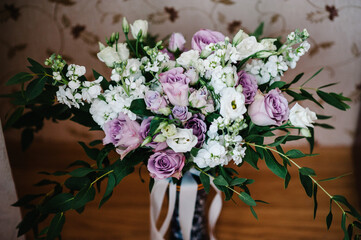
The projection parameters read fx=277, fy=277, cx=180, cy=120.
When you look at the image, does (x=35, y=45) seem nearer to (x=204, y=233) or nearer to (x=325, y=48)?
(x=204, y=233)

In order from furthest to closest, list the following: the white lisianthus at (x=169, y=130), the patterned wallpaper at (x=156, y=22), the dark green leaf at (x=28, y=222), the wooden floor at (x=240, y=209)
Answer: the patterned wallpaper at (x=156, y=22) → the wooden floor at (x=240, y=209) → the dark green leaf at (x=28, y=222) → the white lisianthus at (x=169, y=130)

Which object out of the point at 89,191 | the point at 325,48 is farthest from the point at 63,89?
the point at 325,48

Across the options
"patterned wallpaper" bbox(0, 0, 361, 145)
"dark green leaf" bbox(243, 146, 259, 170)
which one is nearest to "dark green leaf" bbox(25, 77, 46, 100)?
"dark green leaf" bbox(243, 146, 259, 170)

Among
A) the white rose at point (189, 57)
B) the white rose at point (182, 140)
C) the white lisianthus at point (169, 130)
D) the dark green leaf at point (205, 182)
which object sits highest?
the white rose at point (189, 57)

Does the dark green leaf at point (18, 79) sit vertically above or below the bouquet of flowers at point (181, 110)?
above

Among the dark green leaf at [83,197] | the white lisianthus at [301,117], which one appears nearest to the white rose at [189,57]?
the white lisianthus at [301,117]

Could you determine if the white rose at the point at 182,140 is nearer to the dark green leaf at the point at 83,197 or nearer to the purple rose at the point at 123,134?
the purple rose at the point at 123,134

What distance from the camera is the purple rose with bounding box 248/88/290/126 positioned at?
51cm

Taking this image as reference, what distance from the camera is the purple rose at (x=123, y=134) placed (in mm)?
512

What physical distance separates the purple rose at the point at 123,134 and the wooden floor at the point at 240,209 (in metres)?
0.42

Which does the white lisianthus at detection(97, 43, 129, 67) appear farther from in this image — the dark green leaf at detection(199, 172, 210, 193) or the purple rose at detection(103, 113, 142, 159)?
the dark green leaf at detection(199, 172, 210, 193)

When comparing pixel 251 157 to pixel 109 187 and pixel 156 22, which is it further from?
pixel 156 22

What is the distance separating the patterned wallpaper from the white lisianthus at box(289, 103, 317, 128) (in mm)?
637

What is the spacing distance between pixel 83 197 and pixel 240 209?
0.55 metres
